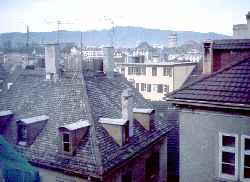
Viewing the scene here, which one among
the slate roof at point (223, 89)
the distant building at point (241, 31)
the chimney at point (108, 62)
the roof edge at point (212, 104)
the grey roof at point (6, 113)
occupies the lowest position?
the grey roof at point (6, 113)

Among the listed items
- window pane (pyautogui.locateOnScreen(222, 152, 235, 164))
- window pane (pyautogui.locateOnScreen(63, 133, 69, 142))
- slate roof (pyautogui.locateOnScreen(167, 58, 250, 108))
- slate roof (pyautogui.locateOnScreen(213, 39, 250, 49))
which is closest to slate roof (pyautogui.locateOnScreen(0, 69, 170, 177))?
window pane (pyautogui.locateOnScreen(63, 133, 69, 142))

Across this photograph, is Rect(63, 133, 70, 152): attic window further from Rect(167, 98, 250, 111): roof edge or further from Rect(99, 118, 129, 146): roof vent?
Rect(167, 98, 250, 111): roof edge

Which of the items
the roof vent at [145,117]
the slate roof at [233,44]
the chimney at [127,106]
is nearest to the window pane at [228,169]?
the slate roof at [233,44]

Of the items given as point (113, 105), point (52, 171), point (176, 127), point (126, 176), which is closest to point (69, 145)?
point (52, 171)

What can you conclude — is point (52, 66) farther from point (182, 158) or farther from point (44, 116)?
point (182, 158)

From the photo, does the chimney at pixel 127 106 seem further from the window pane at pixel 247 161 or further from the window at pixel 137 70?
the window at pixel 137 70

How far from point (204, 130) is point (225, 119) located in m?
0.98

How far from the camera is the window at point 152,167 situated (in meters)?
20.3

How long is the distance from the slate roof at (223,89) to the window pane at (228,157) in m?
2.05

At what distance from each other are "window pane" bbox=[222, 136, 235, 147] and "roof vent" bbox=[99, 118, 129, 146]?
631 centimetres

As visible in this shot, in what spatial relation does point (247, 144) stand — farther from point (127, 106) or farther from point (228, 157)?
point (127, 106)

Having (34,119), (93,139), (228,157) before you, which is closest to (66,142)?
(93,139)

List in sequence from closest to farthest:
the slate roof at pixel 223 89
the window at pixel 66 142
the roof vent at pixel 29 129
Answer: the slate roof at pixel 223 89 < the window at pixel 66 142 < the roof vent at pixel 29 129

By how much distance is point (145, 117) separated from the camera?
20500 mm
